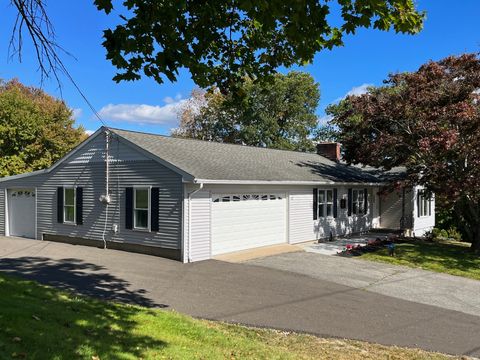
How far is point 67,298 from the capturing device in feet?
Result: 27.8

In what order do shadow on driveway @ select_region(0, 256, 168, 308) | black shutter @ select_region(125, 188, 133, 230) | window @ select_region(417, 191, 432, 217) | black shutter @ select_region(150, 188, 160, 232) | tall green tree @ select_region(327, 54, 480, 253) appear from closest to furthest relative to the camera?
shadow on driveway @ select_region(0, 256, 168, 308), black shutter @ select_region(150, 188, 160, 232), black shutter @ select_region(125, 188, 133, 230), tall green tree @ select_region(327, 54, 480, 253), window @ select_region(417, 191, 432, 217)

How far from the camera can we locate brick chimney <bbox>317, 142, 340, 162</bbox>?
93.8 feet

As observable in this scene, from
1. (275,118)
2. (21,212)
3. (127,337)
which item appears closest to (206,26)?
(127,337)

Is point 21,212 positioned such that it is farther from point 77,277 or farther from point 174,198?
point 77,277

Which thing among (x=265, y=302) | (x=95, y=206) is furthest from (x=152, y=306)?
(x=95, y=206)

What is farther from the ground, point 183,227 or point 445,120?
point 445,120

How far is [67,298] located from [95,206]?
31.2ft

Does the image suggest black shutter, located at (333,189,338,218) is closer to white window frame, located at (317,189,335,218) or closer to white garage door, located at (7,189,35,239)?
white window frame, located at (317,189,335,218)

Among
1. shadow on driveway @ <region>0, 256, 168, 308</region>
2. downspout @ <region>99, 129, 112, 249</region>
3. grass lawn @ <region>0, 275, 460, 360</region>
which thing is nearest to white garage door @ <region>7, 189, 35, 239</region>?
downspout @ <region>99, 129, 112, 249</region>

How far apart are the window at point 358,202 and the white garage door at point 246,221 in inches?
253

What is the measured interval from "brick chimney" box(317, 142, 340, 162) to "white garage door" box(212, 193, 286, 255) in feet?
35.0

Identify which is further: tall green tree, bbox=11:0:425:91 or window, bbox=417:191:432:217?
window, bbox=417:191:432:217

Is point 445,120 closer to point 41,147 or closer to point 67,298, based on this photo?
point 67,298

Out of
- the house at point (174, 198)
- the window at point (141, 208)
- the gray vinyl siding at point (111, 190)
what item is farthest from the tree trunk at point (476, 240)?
the window at point (141, 208)
